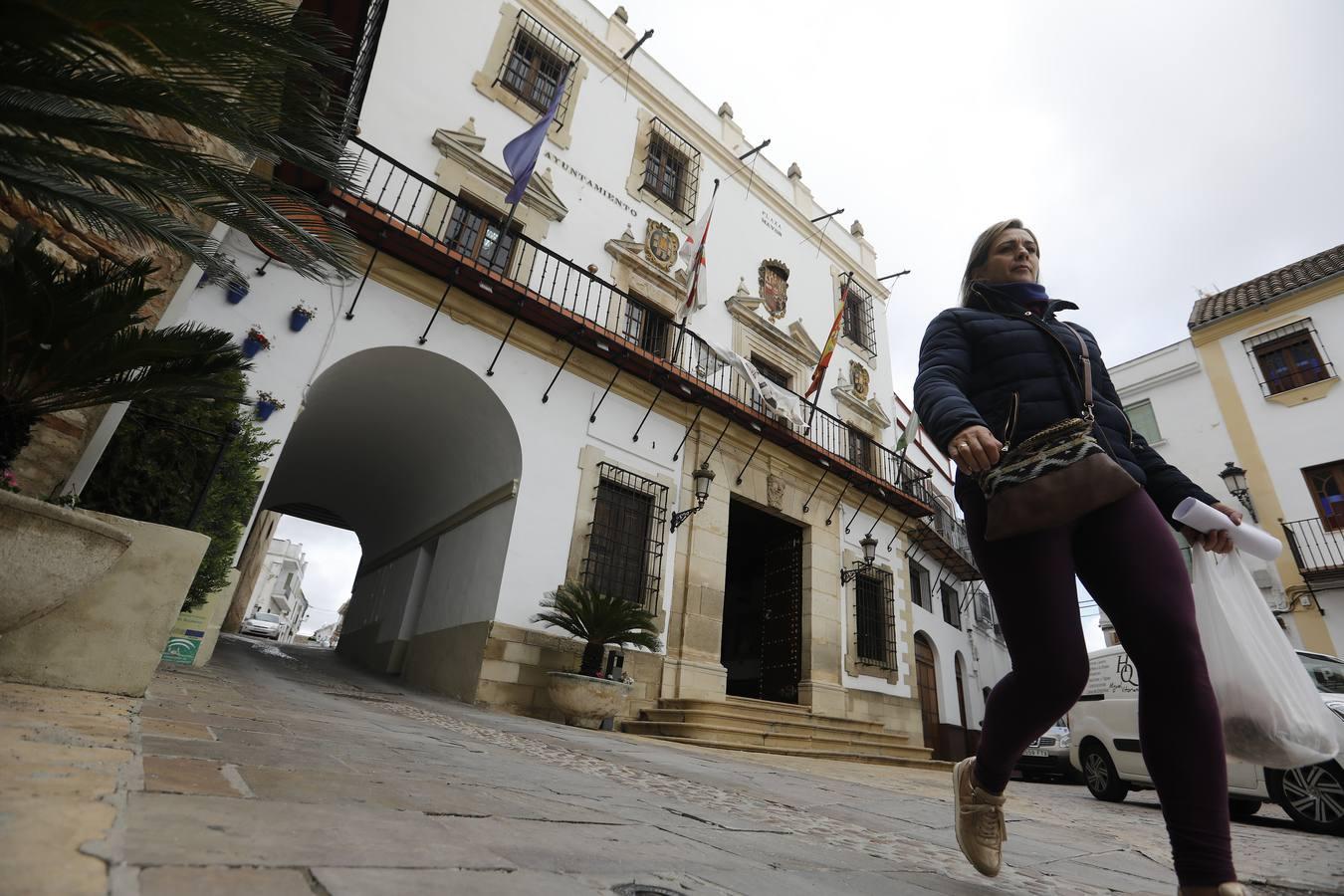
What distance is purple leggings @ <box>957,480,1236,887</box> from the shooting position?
140 centimetres

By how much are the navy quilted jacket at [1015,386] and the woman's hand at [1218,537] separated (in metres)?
0.10

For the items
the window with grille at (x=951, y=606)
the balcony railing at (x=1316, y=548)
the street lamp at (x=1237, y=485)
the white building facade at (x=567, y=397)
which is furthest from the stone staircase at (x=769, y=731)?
the street lamp at (x=1237, y=485)

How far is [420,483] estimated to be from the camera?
1106cm

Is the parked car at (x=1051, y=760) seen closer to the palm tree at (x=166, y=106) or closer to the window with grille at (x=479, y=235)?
the window with grille at (x=479, y=235)

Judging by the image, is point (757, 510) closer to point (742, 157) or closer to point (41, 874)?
point (742, 157)

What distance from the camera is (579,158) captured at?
35.7 feet

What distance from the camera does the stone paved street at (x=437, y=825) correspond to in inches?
33.6

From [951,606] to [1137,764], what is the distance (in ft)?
37.6

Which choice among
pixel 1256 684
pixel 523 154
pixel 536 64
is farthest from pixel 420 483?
pixel 1256 684

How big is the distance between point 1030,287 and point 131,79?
3100 mm

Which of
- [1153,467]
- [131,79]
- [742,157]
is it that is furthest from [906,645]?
[131,79]

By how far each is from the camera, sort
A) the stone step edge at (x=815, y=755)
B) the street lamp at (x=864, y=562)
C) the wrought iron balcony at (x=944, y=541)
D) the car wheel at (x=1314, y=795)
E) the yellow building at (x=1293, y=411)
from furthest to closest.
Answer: the wrought iron balcony at (x=944, y=541) → the yellow building at (x=1293, y=411) → the street lamp at (x=864, y=562) → the stone step edge at (x=815, y=755) → the car wheel at (x=1314, y=795)

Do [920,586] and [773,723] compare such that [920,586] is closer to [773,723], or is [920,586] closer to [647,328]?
[773,723]

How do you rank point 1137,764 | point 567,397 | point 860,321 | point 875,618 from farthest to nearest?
point 860,321
point 875,618
point 567,397
point 1137,764
